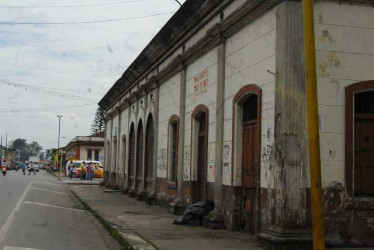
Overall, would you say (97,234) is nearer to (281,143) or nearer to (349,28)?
(281,143)

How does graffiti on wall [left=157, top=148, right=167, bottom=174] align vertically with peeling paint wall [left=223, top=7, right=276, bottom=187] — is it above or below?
below

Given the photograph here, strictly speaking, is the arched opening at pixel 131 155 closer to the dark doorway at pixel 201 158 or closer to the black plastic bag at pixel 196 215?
the dark doorway at pixel 201 158

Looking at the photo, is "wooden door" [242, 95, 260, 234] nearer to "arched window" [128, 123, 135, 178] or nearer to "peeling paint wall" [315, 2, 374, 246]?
"peeling paint wall" [315, 2, 374, 246]

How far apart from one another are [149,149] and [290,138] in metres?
13.8

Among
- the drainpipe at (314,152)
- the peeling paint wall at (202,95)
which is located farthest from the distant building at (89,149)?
the drainpipe at (314,152)

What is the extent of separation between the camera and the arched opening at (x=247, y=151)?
36.1 feet

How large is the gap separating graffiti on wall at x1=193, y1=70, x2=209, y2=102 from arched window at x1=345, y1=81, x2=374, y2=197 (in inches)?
208

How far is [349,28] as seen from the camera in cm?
998

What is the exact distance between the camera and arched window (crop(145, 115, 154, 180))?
22237mm

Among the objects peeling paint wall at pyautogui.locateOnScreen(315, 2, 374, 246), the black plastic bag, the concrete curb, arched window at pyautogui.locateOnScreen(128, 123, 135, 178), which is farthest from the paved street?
arched window at pyautogui.locateOnScreen(128, 123, 135, 178)

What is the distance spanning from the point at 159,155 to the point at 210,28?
7.66 m

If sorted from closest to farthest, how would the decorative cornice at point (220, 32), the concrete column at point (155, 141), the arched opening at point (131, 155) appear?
the decorative cornice at point (220, 32), the concrete column at point (155, 141), the arched opening at point (131, 155)

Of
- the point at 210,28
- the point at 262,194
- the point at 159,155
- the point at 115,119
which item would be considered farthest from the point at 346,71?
the point at 115,119

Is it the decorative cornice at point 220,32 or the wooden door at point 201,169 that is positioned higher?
the decorative cornice at point 220,32
